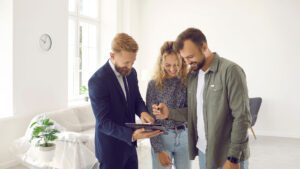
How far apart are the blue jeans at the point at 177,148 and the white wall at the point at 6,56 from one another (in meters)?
2.95

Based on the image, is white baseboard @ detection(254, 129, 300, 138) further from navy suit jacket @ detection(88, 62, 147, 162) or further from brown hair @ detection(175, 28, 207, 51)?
brown hair @ detection(175, 28, 207, 51)

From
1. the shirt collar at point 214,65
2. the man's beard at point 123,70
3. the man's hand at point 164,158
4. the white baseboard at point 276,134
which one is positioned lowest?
the white baseboard at point 276,134

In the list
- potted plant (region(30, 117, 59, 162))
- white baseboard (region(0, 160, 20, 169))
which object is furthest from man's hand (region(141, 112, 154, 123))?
white baseboard (region(0, 160, 20, 169))

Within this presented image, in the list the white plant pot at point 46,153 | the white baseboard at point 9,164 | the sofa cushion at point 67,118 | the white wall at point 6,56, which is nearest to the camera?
the white plant pot at point 46,153

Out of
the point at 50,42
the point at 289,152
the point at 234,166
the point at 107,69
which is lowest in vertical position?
the point at 289,152

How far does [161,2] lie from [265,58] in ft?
8.81

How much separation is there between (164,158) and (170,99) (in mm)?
405

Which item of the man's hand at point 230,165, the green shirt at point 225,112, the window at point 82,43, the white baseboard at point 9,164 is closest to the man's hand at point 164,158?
the green shirt at point 225,112

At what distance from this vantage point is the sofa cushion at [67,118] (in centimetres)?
472

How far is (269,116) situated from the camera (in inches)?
269

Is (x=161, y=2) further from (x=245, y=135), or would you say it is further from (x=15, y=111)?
(x=245, y=135)

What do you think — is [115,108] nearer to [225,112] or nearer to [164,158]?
[164,158]

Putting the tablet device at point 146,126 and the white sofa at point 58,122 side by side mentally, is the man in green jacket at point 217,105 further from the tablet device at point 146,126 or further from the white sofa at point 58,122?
the white sofa at point 58,122

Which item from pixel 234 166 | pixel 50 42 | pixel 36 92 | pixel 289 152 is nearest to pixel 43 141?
pixel 36 92
